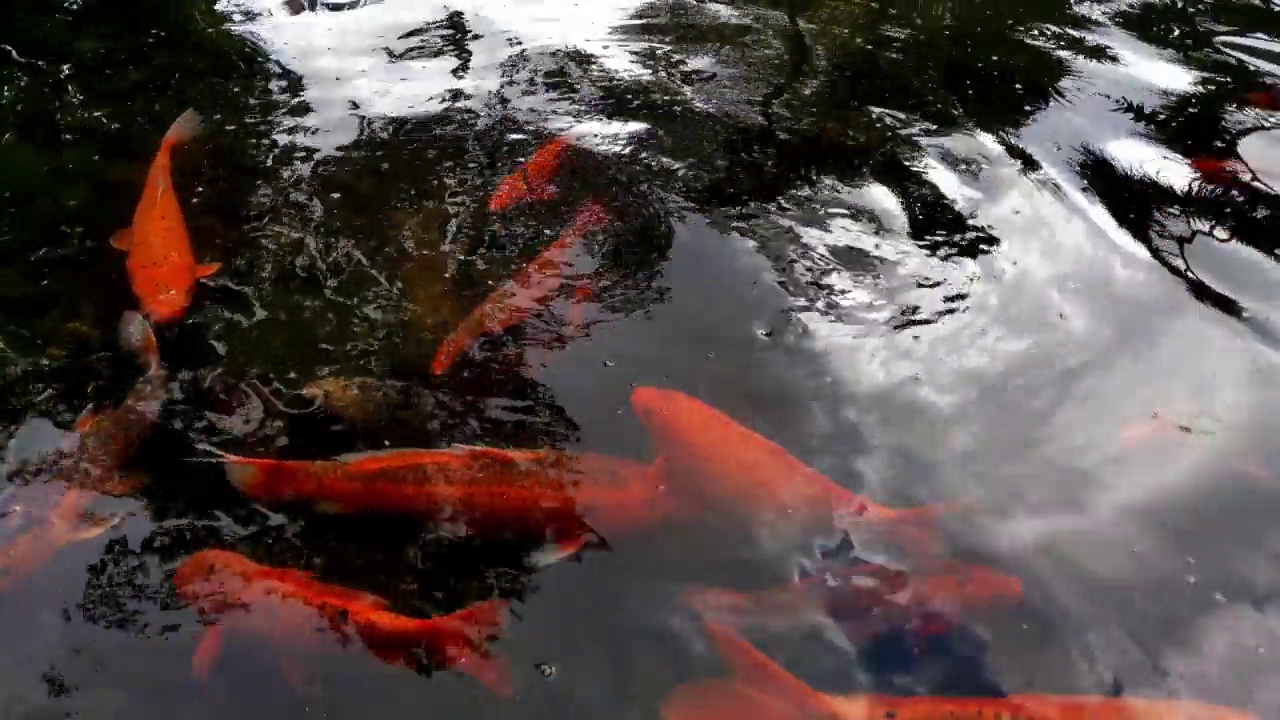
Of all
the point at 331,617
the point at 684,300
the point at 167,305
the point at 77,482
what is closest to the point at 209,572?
the point at 331,617

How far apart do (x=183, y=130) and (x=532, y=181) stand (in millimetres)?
2334

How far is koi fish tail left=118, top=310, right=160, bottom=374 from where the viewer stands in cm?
374

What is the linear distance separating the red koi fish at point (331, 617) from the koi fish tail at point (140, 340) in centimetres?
116

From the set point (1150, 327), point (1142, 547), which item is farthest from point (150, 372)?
point (1150, 327)

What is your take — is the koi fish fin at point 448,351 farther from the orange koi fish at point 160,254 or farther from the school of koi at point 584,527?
the orange koi fish at point 160,254

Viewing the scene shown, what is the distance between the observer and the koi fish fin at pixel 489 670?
111 inches

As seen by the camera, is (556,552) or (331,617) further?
(556,552)

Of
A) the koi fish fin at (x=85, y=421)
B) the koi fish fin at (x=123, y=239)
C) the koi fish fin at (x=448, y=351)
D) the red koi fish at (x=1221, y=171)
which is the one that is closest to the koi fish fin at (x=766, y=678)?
the koi fish fin at (x=448, y=351)

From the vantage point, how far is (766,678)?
112 inches

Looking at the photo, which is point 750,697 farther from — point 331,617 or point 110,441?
point 110,441

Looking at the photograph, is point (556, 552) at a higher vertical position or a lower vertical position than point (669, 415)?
lower

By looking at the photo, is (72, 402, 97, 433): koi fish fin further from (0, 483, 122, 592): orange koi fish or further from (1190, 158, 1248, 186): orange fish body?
(1190, 158, 1248, 186): orange fish body

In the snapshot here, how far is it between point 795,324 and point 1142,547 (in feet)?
5.72

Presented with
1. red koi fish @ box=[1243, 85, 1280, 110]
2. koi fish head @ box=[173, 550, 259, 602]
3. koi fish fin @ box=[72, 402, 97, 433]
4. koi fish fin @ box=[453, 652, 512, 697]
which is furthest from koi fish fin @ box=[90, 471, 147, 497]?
red koi fish @ box=[1243, 85, 1280, 110]
